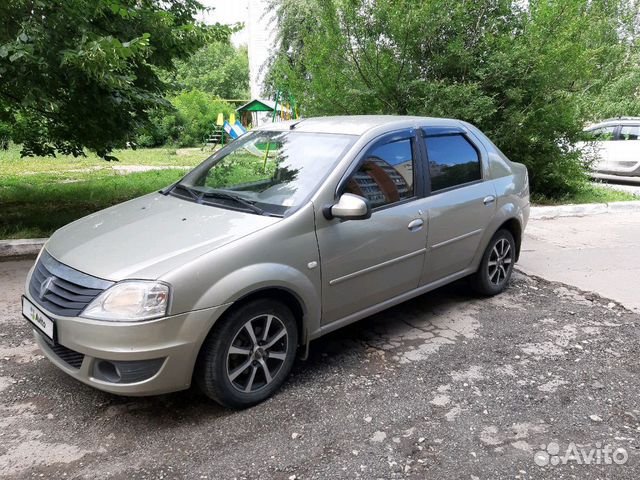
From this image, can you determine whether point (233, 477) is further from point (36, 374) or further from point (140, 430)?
point (36, 374)

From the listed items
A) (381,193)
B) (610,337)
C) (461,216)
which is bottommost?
(610,337)

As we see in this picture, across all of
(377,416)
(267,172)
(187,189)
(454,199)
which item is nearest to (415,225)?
(454,199)

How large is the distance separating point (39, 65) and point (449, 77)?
239 inches

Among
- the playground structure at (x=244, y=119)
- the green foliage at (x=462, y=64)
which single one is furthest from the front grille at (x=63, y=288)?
the playground structure at (x=244, y=119)

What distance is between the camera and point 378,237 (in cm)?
364

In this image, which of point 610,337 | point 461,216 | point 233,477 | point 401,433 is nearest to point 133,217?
point 233,477

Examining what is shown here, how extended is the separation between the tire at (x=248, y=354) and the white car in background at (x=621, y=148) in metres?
11.6

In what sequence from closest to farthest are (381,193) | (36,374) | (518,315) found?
(36,374), (381,193), (518,315)

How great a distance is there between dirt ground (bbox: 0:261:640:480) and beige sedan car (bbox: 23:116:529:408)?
0.29m

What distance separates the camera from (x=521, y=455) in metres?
2.75

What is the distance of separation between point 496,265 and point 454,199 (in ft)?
3.41

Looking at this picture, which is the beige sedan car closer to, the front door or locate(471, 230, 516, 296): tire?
the front door

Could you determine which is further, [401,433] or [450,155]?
[450,155]

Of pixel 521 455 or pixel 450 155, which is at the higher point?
pixel 450 155
